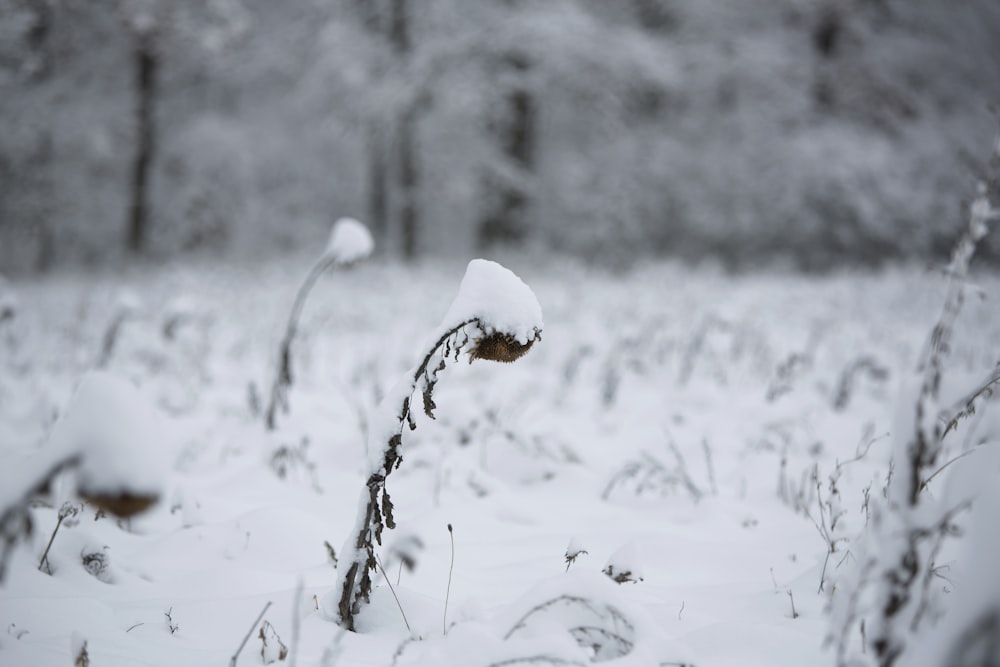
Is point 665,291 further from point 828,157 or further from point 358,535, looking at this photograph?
point 358,535

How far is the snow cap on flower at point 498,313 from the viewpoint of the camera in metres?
1.14

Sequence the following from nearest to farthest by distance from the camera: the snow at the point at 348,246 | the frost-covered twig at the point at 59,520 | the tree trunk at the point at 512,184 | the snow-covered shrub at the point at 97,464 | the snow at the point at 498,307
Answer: the snow-covered shrub at the point at 97,464 < the snow at the point at 498,307 < the frost-covered twig at the point at 59,520 < the snow at the point at 348,246 < the tree trunk at the point at 512,184

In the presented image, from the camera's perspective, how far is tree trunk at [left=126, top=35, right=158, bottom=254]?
12305mm

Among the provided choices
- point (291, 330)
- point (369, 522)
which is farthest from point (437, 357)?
point (291, 330)

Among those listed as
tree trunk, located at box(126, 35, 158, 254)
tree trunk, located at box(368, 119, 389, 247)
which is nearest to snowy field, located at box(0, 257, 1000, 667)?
tree trunk, located at box(368, 119, 389, 247)

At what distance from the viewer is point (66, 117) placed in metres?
11.2

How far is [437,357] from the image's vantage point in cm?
130

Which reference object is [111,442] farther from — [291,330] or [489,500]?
[291,330]

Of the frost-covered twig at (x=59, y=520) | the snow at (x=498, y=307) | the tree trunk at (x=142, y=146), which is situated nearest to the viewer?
the snow at (x=498, y=307)

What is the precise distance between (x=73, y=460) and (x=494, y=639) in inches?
29.5

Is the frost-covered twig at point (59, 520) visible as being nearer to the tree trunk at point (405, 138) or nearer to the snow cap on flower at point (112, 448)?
the snow cap on flower at point (112, 448)

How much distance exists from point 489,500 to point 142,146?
13666 millimetres

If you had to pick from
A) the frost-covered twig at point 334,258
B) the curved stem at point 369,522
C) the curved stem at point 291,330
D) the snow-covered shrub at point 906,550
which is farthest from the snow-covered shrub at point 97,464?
the curved stem at point 291,330

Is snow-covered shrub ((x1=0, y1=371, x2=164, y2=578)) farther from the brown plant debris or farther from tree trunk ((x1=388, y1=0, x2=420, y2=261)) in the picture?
tree trunk ((x1=388, y1=0, x2=420, y2=261))
